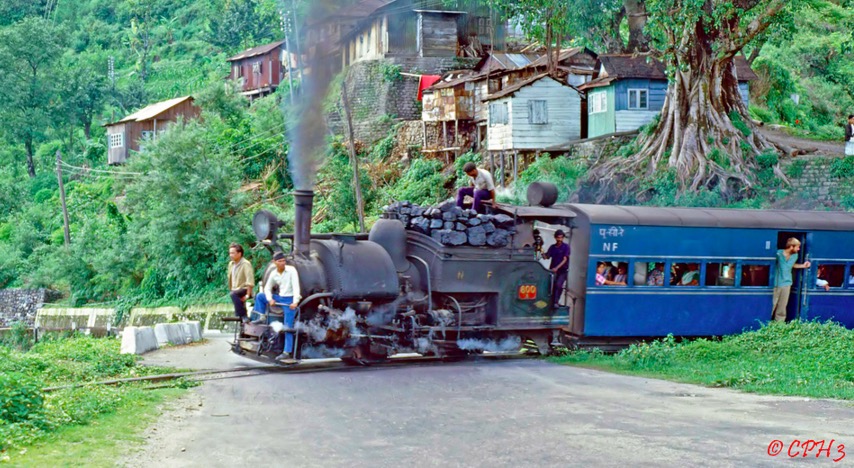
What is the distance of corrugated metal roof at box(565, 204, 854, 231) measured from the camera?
17.9 m

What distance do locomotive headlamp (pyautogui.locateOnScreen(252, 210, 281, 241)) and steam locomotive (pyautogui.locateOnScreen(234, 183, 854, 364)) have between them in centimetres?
2

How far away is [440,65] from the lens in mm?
58625

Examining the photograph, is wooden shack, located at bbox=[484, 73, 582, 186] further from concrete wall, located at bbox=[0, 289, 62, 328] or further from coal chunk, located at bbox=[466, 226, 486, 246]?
coal chunk, located at bbox=[466, 226, 486, 246]

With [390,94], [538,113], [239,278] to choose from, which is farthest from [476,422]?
[390,94]

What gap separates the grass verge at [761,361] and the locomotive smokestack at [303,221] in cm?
499

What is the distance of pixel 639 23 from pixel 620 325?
27210mm

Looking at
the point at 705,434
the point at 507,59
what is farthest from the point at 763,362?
the point at 507,59

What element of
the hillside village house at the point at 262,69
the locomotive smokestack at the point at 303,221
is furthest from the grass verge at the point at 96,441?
the hillside village house at the point at 262,69

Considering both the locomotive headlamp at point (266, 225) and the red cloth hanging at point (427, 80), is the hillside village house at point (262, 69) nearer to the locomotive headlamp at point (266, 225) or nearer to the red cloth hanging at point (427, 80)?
the red cloth hanging at point (427, 80)

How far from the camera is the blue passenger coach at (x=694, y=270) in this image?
58.2ft

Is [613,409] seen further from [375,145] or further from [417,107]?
[417,107]

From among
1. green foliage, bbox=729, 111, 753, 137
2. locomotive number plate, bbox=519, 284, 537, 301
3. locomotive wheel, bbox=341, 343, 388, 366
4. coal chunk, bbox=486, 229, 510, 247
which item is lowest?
locomotive wheel, bbox=341, 343, 388, 366

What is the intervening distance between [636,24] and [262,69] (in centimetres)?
3276

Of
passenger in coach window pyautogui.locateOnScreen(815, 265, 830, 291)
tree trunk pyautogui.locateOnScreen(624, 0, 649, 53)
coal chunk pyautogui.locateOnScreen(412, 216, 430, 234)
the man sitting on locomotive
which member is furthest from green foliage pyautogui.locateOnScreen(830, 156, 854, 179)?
the man sitting on locomotive
